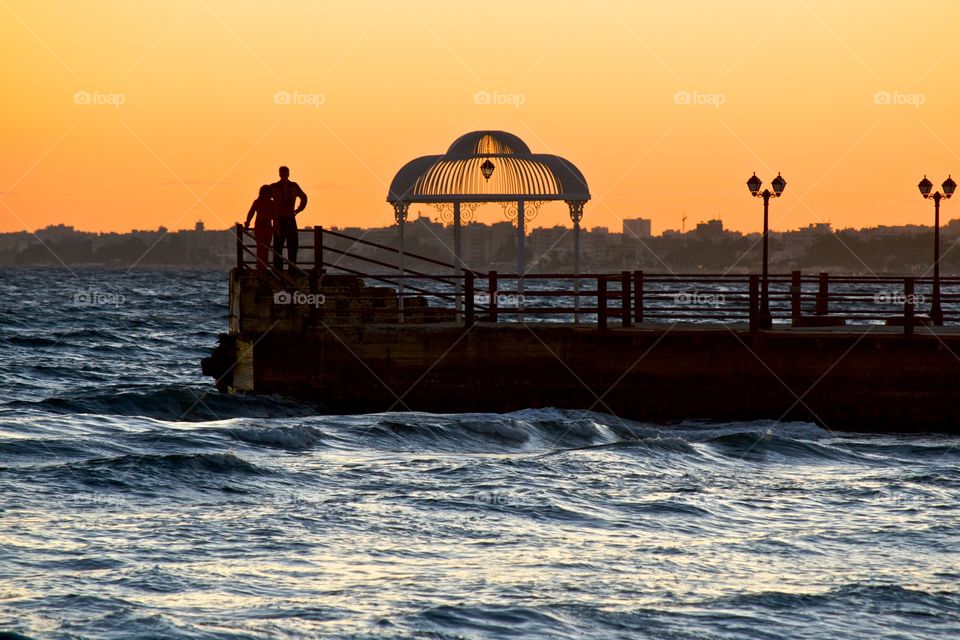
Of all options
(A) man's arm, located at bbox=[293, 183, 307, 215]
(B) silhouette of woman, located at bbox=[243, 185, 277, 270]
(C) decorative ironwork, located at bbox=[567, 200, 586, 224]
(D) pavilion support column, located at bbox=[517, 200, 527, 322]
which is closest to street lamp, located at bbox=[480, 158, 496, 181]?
(D) pavilion support column, located at bbox=[517, 200, 527, 322]

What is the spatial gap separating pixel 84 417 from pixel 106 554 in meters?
10.9

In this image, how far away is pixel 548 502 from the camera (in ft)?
Result: 50.8

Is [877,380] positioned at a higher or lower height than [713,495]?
higher

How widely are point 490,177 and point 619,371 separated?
5.35 m

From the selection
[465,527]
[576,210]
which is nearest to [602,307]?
[576,210]

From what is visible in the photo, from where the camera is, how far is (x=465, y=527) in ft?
46.2

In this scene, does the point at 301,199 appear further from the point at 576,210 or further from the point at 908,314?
the point at 908,314

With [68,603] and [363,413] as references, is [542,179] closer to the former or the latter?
[363,413]

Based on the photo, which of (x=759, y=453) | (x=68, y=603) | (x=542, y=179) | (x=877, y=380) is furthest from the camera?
(x=542, y=179)

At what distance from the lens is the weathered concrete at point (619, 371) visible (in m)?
21.3

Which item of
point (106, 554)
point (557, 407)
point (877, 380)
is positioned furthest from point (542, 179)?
point (106, 554)

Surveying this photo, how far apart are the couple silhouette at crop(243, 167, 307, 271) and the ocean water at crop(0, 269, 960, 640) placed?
9.61 feet

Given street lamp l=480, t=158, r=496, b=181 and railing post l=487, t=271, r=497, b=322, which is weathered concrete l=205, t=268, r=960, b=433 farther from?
street lamp l=480, t=158, r=496, b=181

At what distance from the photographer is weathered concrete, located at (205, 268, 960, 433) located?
2130 cm
